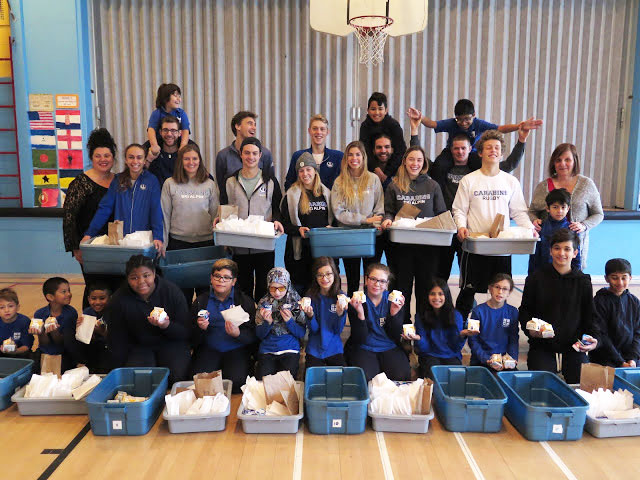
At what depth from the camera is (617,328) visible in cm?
396

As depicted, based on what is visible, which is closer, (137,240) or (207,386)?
(207,386)

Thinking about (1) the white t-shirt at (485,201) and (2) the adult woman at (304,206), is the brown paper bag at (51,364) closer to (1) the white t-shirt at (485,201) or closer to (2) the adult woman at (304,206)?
(2) the adult woman at (304,206)

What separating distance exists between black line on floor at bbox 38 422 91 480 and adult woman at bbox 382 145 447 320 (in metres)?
2.49

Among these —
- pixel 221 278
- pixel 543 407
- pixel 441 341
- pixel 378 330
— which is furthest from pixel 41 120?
pixel 543 407

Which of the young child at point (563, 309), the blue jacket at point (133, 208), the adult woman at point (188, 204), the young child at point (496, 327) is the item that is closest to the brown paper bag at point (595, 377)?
the young child at point (563, 309)

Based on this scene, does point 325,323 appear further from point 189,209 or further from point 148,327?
point 189,209

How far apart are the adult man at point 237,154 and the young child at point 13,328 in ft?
6.09

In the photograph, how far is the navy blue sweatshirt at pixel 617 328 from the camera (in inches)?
155

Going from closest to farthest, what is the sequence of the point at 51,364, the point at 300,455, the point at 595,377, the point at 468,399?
the point at 300,455 → the point at 468,399 → the point at 595,377 → the point at 51,364

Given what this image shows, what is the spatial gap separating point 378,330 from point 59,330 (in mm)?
2335

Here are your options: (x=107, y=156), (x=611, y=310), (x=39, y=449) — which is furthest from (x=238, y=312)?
(x=611, y=310)

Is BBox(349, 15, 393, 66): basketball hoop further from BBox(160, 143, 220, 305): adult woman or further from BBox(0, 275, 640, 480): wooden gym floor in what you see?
BBox(0, 275, 640, 480): wooden gym floor

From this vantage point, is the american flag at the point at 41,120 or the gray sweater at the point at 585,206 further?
the american flag at the point at 41,120

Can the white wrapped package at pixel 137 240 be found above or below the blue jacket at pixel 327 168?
below
